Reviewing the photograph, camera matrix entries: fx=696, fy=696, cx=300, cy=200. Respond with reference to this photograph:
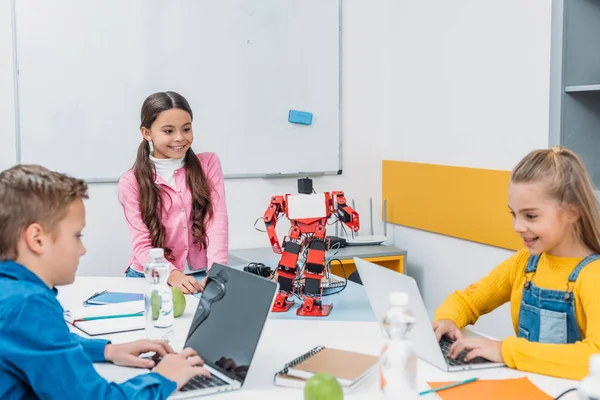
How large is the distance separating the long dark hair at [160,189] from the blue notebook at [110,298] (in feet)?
1.01

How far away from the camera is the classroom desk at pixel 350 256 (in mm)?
3307

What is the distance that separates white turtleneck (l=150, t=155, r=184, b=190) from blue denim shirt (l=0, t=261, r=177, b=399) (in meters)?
1.30

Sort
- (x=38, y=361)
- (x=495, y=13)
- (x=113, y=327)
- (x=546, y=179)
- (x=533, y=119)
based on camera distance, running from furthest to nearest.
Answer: (x=495, y=13), (x=533, y=119), (x=113, y=327), (x=546, y=179), (x=38, y=361)

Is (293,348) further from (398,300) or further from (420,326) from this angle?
(398,300)

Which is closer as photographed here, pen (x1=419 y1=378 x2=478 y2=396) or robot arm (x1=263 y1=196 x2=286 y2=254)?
pen (x1=419 y1=378 x2=478 y2=396)

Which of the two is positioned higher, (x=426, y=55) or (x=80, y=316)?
(x=426, y=55)

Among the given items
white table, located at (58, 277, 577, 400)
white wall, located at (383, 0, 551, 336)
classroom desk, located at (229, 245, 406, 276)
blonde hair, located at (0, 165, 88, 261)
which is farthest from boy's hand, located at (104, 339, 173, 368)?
white wall, located at (383, 0, 551, 336)

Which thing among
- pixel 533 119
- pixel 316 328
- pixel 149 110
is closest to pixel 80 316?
pixel 316 328

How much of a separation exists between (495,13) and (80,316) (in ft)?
7.31

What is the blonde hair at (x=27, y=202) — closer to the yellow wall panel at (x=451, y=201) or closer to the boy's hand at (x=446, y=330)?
the boy's hand at (x=446, y=330)

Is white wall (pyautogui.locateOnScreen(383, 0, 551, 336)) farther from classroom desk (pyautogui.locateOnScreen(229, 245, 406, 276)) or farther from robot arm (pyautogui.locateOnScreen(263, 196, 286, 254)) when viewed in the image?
robot arm (pyautogui.locateOnScreen(263, 196, 286, 254))

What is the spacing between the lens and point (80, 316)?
192 centimetres

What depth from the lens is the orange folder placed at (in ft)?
4.29

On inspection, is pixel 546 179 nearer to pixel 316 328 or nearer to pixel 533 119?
pixel 316 328
